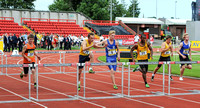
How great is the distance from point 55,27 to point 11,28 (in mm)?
6823

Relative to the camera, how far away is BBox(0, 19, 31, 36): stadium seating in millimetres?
43769

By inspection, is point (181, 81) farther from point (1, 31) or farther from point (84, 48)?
point (1, 31)

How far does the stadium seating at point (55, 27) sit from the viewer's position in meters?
47.6

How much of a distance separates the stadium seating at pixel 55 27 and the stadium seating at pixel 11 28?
1.89 m

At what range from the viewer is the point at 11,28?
148 ft

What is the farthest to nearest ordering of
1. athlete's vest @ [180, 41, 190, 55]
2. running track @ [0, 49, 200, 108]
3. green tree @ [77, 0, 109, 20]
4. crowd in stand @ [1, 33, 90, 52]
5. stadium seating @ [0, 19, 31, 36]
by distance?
green tree @ [77, 0, 109, 20] < stadium seating @ [0, 19, 31, 36] < crowd in stand @ [1, 33, 90, 52] < athlete's vest @ [180, 41, 190, 55] < running track @ [0, 49, 200, 108]

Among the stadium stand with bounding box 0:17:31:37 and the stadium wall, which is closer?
the stadium stand with bounding box 0:17:31:37

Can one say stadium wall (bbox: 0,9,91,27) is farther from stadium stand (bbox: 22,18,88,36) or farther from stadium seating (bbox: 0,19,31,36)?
stadium seating (bbox: 0,19,31,36)

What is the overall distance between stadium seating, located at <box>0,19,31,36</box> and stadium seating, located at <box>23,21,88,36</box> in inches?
74.3

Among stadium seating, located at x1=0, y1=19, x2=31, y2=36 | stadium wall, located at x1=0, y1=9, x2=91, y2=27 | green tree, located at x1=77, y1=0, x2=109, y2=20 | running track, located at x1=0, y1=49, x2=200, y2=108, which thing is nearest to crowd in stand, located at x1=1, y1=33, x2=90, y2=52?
stadium seating, located at x1=0, y1=19, x2=31, y2=36

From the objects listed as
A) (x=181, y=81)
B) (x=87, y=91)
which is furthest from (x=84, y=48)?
(x=181, y=81)

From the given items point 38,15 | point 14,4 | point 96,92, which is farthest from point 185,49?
point 14,4

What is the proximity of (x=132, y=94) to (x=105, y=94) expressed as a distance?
2.81 ft

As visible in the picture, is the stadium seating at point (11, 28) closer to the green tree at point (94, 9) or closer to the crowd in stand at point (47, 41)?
the crowd in stand at point (47, 41)
